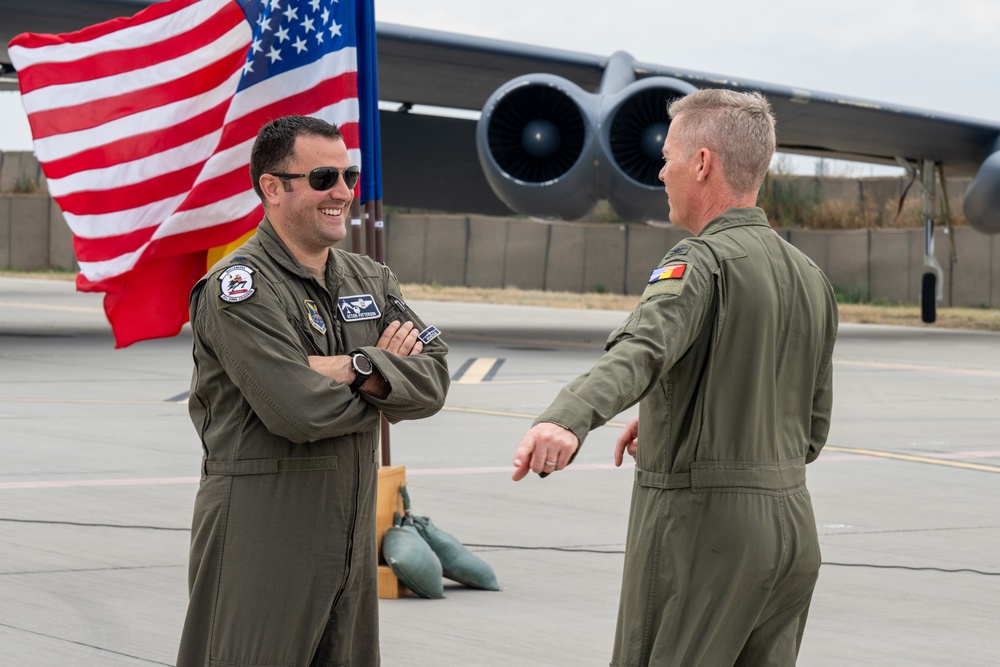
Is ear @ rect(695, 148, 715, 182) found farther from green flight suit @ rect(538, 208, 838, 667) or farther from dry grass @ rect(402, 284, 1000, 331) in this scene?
dry grass @ rect(402, 284, 1000, 331)

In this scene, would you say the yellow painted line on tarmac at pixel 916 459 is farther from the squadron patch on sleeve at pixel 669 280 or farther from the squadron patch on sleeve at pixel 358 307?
the squadron patch on sleeve at pixel 669 280

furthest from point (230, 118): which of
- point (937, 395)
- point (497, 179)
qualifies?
point (497, 179)

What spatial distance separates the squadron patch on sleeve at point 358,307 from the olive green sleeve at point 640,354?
2.83 feet

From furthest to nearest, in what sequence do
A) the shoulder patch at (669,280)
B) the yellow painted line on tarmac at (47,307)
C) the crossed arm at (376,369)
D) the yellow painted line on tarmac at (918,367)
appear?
the yellow painted line on tarmac at (47,307) < the yellow painted line on tarmac at (918,367) < the crossed arm at (376,369) < the shoulder patch at (669,280)

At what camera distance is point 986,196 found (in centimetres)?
1816

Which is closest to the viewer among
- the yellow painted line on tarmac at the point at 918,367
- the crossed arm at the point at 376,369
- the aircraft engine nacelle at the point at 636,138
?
A: the crossed arm at the point at 376,369

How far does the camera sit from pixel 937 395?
43.3 feet

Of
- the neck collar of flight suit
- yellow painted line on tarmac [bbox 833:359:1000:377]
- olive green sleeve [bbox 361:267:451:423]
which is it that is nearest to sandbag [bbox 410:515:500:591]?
olive green sleeve [bbox 361:267:451:423]

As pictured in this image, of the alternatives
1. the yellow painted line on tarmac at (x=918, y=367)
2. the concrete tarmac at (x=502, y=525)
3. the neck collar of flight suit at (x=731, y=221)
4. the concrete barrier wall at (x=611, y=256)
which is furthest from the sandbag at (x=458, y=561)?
→ the concrete barrier wall at (x=611, y=256)

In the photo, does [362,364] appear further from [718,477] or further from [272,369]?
[718,477]

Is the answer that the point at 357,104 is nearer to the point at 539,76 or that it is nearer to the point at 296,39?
the point at 296,39

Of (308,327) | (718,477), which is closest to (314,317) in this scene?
(308,327)

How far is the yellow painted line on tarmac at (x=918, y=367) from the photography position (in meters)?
15.5

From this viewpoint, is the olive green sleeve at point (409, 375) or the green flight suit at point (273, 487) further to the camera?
the olive green sleeve at point (409, 375)
